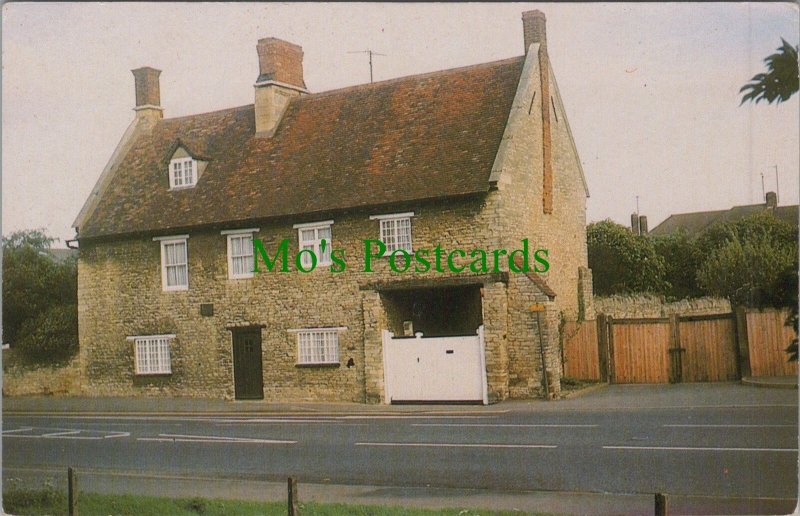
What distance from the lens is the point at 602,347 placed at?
26641mm

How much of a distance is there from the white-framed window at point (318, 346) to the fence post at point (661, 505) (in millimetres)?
19046

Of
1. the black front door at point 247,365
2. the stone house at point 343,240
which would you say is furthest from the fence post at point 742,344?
the black front door at point 247,365

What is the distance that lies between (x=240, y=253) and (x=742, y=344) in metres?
14.5

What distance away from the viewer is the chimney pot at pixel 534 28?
27906 mm

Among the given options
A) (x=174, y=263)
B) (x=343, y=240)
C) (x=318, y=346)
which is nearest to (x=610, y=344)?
(x=343, y=240)

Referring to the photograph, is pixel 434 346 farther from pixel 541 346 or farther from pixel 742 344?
pixel 742 344

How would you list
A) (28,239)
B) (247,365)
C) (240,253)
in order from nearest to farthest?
(28,239)
(240,253)
(247,365)

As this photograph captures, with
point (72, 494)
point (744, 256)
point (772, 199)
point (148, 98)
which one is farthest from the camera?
point (148, 98)

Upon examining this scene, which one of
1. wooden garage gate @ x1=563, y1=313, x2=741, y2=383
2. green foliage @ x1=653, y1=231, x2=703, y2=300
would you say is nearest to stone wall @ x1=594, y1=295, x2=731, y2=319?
green foliage @ x1=653, y1=231, x2=703, y2=300

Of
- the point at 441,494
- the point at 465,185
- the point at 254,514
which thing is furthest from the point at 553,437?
the point at 465,185

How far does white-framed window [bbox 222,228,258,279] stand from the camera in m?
28.4

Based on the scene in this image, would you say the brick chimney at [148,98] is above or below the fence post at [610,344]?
above

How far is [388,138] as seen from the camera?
1093 inches

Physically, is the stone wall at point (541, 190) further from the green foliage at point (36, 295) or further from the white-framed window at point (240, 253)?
the green foliage at point (36, 295)
